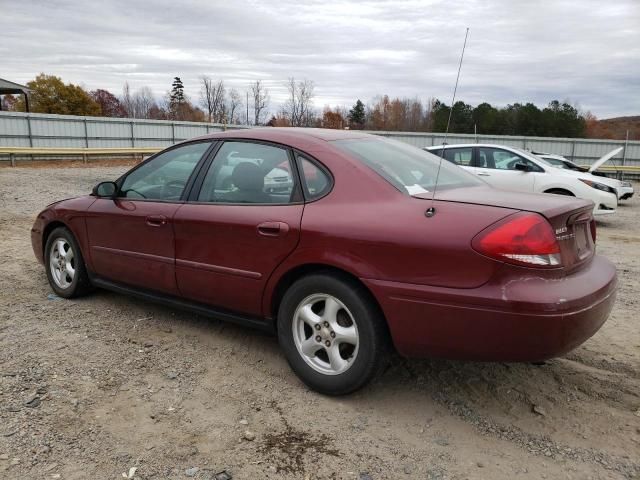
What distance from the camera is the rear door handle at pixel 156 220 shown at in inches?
153

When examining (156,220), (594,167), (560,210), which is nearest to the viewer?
(560,210)

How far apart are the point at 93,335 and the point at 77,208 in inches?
48.5

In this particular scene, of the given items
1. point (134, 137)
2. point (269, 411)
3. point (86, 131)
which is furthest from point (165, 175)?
point (134, 137)

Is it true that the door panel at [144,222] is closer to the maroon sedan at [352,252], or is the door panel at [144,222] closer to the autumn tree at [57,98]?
the maroon sedan at [352,252]

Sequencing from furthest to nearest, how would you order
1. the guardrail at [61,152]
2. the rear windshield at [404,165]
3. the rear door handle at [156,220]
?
the guardrail at [61,152], the rear door handle at [156,220], the rear windshield at [404,165]

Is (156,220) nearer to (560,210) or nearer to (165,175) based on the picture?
(165,175)

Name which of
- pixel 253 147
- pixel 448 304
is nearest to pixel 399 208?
pixel 448 304

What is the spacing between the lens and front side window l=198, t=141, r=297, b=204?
340 centimetres

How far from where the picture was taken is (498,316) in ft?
8.38

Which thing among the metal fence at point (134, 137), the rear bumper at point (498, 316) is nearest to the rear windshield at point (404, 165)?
the rear bumper at point (498, 316)

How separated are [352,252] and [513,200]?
0.93 meters

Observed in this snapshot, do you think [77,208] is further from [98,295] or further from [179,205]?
[179,205]

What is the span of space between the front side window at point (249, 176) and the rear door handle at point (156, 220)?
344 mm

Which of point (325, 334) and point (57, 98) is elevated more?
point (57, 98)
